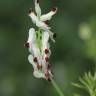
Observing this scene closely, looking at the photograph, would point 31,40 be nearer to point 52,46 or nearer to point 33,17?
point 33,17

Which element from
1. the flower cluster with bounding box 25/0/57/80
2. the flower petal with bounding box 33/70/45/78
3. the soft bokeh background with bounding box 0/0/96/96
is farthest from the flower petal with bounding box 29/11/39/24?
the soft bokeh background with bounding box 0/0/96/96

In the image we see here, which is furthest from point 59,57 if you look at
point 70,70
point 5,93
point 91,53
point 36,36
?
point 36,36

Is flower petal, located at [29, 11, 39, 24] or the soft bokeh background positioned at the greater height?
flower petal, located at [29, 11, 39, 24]

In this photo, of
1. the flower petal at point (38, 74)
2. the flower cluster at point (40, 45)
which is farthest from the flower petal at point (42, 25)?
the flower petal at point (38, 74)

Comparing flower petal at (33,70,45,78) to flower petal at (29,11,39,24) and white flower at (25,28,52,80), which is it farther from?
flower petal at (29,11,39,24)

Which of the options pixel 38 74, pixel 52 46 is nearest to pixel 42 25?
pixel 38 74

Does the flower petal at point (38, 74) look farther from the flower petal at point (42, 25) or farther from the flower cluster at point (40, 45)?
the flower petal at point (42, 25)

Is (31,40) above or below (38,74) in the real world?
above
